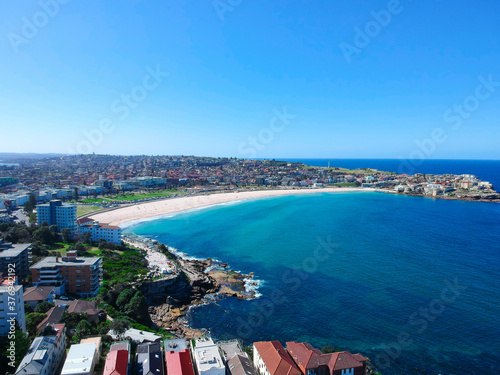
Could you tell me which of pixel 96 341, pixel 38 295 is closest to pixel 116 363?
pixel 96 341

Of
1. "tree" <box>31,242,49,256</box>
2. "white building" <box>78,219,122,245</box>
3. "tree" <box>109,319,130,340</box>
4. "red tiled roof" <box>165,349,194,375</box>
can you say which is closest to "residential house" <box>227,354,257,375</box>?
"red tiled roof" <box>165,349,194,375</box>

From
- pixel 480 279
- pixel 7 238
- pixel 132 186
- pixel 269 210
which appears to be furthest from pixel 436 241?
pixel 132 186

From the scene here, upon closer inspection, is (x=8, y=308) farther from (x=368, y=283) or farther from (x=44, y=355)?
(x=368, y=283)

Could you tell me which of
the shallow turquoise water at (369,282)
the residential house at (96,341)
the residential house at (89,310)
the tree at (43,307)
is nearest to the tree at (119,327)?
the residential house at (96,341)

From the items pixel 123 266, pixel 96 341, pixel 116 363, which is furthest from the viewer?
pixel 123 266

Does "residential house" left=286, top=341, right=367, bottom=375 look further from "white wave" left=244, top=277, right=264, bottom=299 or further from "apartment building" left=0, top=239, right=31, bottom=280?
"apartment building" left=0, top=239, right=31, bottom=280

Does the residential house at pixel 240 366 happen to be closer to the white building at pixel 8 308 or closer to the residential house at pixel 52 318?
the residential house at pixel 52 318
